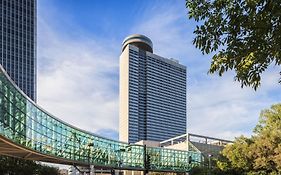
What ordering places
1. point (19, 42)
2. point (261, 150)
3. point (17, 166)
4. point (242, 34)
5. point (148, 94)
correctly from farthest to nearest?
point (148, 94) < point (19, 42) < point (17, 166) < point (261, 150) < point (242, 34)

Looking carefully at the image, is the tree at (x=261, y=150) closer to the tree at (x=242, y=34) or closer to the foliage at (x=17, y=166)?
the foliage at (x=17, y=166)

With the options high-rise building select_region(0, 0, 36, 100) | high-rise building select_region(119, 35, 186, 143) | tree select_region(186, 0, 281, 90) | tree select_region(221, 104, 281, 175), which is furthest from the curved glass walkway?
high-rise building select_region(119, 35, 186, 143)

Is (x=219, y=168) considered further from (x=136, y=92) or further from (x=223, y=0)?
(x=136, y=92)

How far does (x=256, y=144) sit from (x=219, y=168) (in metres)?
10.0

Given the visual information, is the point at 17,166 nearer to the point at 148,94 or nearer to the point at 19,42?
the point at 19,42

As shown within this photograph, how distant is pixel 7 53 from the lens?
123875 millimetres

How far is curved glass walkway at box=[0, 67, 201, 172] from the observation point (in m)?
32.3

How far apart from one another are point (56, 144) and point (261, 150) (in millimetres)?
24748

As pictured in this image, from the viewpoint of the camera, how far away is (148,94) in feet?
531

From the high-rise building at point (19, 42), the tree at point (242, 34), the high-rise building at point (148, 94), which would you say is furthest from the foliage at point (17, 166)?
the high-rise building at point (148, 94)

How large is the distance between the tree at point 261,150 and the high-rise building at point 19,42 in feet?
276

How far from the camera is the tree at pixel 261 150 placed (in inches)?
1892

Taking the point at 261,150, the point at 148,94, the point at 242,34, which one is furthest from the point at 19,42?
the point at 242,34

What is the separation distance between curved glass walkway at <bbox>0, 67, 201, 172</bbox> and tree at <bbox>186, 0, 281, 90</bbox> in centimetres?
2516
